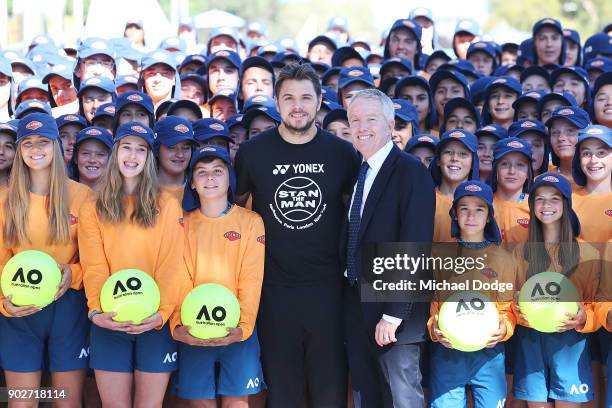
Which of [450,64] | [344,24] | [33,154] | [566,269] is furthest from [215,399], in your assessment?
[344,24]

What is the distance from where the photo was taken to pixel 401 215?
5.79 m

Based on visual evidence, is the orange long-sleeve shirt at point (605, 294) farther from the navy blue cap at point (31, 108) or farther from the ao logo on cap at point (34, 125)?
the navy blue cap at point (31, 108)

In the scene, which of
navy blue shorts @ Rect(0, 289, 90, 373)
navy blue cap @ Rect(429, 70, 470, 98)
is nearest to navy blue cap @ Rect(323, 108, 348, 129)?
navy blue cap @ Rect(429, 70, 470, 98)

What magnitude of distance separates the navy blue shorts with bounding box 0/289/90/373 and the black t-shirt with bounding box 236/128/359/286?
140 centimetres

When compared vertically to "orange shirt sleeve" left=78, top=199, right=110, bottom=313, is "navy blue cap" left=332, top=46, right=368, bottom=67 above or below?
above

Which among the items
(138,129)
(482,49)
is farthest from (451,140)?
(482,49)

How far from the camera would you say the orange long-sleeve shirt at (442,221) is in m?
6.57

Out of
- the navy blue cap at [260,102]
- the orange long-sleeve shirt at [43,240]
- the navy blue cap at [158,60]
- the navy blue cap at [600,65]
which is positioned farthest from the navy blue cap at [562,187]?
the navy blue cap at [158,60]

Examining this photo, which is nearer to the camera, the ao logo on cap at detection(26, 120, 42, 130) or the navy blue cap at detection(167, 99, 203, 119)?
the ao logo on cap at detection(26, 120, 42, 130)

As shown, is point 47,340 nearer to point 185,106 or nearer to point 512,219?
point 185,106

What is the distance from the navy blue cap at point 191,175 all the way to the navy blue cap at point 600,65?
5.98 m

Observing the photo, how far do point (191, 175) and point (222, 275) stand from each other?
80 cm

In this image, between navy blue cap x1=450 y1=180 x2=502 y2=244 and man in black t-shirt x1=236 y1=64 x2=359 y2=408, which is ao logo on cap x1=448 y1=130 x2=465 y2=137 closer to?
navy blue cap x1=450 y1=180 x2=502 y2=244

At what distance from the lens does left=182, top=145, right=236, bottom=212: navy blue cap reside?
6184mm
